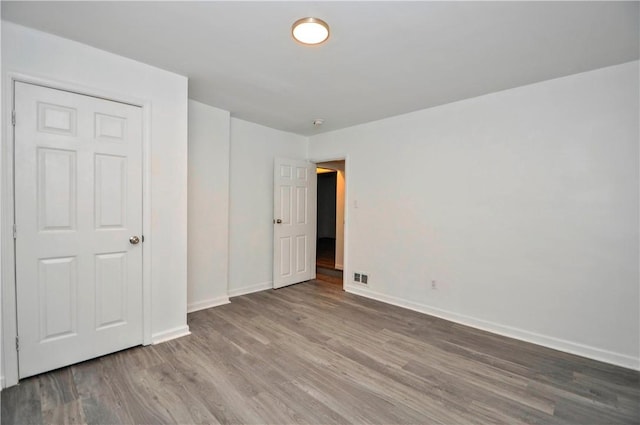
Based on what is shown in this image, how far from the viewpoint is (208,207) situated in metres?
3.58

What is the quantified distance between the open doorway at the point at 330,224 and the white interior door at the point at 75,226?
10.5 ft

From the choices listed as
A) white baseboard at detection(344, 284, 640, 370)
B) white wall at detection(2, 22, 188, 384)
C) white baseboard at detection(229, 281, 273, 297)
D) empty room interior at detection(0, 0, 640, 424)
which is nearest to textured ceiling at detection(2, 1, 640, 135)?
empty room interior at detection(0, 0, 640, 424)

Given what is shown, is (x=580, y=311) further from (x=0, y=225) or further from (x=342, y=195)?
(x=0, y=225)

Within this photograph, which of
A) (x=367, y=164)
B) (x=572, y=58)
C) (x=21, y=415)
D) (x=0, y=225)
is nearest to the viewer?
(x=21, y=415)

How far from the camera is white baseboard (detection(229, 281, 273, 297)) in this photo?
3982 millimetres

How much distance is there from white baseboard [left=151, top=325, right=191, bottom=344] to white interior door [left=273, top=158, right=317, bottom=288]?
1.67 metres

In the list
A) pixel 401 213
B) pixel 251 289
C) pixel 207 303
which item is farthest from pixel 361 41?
pixel 251 289

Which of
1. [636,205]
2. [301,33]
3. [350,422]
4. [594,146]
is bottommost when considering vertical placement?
[350,422]

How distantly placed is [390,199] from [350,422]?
2677 mm

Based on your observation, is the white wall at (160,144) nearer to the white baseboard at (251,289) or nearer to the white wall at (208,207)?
the white wall at (208,207)

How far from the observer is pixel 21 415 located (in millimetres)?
1701

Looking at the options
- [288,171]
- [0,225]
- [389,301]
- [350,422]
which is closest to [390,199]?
[389,301]

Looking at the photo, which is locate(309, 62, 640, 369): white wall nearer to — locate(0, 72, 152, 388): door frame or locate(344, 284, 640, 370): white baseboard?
locate(344, 284, 640, 370): white baseboard

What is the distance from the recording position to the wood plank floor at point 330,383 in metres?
1.77
